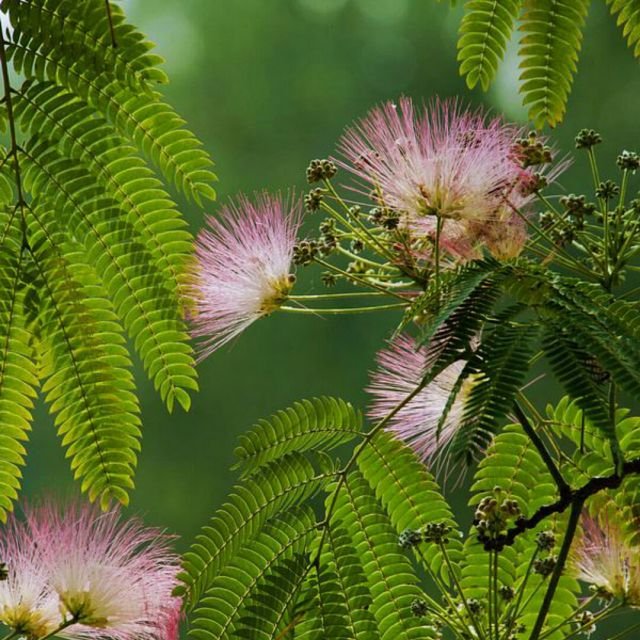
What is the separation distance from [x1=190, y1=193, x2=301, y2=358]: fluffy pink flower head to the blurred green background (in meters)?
3.28

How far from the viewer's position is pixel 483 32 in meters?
1.29

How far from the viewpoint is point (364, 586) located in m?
1.10

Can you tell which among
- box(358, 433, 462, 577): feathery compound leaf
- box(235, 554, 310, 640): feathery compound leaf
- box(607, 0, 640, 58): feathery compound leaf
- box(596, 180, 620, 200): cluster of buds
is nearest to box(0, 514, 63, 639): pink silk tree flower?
box(235, 554, 310, 640): feathery compound leaf

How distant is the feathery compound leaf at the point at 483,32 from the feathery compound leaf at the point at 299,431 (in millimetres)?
434

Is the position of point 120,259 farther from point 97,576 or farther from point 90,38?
point 97,576

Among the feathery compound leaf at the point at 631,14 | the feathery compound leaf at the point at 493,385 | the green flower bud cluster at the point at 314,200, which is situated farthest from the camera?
the feathery compound leaf at the point at 631,14

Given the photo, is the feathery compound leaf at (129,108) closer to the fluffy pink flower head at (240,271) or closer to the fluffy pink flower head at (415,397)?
the fluffy pink flower head at (240,271)

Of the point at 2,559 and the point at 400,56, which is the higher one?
the point at 400,56

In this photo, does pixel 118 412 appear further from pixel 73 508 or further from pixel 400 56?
pixel 400 56

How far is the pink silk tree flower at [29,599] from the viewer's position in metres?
1.15

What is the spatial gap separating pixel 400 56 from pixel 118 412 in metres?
4.92

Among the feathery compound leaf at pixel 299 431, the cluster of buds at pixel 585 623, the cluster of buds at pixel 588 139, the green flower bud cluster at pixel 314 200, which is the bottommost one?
the cluster of buds at pixel 585 623

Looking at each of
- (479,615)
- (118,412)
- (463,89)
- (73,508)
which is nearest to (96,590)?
(73,508)

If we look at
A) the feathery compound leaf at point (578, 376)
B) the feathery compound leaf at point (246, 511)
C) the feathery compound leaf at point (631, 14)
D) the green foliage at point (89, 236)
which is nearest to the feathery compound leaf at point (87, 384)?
the green foliage at point (89, 236)
